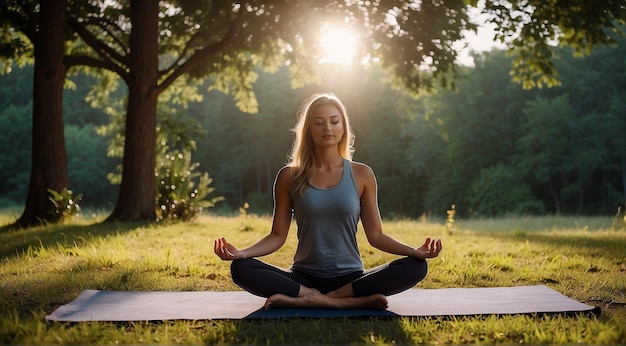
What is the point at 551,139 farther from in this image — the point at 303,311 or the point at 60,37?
the point at 303,311

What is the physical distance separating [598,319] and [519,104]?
3785cm

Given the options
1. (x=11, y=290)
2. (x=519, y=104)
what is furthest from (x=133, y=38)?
(x=519, y=104)

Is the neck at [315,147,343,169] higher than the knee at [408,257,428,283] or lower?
higher

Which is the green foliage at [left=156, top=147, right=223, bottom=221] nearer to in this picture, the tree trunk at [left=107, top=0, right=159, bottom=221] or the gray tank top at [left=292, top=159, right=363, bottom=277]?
the tree trunk at [left=107, top=0, right=159, bottom=221]

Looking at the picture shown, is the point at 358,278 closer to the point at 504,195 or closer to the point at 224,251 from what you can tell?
the point at 224,251

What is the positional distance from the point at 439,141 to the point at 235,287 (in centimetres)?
3936

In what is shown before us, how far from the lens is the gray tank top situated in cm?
448

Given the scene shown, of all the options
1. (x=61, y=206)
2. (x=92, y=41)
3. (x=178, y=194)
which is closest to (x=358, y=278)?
(x=61, y=206)

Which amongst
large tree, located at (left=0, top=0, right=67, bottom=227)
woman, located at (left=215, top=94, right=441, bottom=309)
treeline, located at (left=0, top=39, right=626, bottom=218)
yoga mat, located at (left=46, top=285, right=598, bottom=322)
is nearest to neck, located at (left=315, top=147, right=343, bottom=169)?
woman, located at (left=215, top=94, right=441, bottom=309)

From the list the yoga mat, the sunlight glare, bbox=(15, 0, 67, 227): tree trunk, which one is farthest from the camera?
the sunlight glare

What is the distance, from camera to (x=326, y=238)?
4.50 meters

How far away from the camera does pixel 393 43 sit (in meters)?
13.4

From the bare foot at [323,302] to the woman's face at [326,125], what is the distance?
1070 mm

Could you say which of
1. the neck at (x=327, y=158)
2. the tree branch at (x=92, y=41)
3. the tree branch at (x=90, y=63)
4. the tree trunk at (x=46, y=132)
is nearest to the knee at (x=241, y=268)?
the neck at (x=327, y=158)
